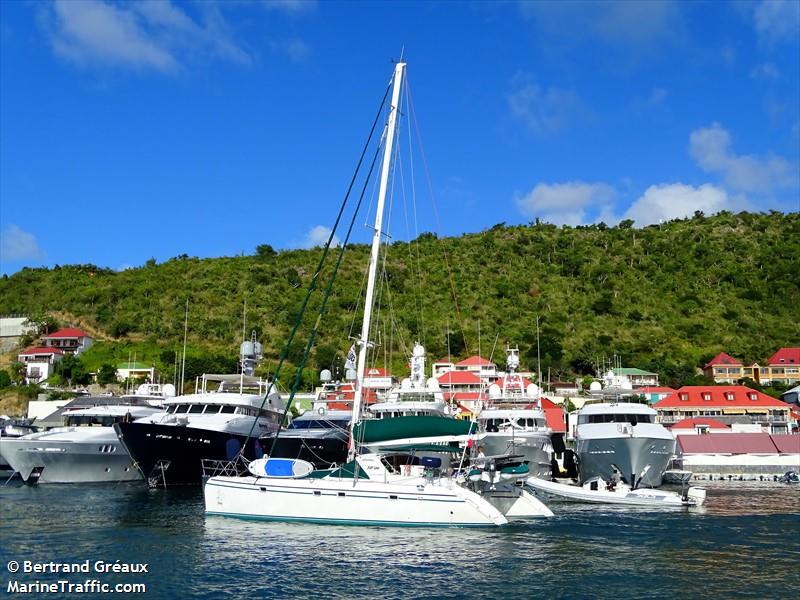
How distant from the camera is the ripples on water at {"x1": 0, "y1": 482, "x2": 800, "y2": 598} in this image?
17.0 m

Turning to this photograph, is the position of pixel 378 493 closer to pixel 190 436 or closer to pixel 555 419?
pixel 190 436

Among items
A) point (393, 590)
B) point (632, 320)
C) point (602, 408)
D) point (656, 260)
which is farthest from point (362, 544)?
point (656, 260)

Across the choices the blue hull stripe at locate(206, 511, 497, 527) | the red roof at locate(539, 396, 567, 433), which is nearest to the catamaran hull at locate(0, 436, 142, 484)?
the blue hull stripe at locate(206, 511, 497, 527)

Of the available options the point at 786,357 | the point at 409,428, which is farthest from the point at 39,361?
the point at 786,357

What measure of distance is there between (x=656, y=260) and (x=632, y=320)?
29.2m

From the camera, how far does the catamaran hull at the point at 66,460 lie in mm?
37156

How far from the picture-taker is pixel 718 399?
64.0 m

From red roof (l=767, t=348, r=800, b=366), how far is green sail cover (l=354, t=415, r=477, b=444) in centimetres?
7826

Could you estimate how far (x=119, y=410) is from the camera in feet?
141

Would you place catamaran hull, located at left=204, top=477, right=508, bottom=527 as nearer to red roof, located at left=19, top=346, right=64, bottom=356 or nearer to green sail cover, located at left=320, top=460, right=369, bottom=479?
green sail cover, located at left=320, top=460, right=369, bottom=479

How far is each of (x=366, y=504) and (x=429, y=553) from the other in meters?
3.85

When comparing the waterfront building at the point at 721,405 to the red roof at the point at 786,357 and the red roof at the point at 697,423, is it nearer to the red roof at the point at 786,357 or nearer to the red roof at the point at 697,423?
the red roof at the point at 697,423

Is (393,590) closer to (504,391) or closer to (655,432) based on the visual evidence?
(655,432)

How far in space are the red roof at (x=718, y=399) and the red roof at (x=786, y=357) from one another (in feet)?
89.9
